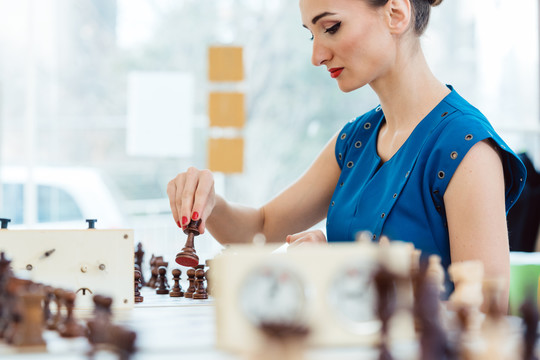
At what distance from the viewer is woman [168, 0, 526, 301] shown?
1285 mm

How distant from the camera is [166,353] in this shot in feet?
2.23

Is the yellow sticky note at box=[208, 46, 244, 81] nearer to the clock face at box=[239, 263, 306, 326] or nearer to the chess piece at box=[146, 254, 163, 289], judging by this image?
the chess piece at box=[146, 254, 163, 289]

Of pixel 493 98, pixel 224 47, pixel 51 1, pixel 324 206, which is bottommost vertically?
pixel 324 206

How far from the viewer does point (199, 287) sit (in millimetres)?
1292

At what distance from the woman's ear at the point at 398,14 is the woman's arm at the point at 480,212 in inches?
13.2

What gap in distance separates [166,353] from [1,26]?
3986 mm

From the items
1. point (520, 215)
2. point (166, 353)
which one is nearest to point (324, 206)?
point (166, 353)

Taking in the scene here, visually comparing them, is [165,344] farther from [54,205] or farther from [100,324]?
[54,205]

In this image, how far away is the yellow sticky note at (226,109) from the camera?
4.17m

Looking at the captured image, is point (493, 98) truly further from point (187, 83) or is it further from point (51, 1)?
point (51, 1)

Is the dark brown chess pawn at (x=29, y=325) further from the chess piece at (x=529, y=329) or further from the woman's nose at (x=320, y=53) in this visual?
the woman's nose at (x=320, y=53)

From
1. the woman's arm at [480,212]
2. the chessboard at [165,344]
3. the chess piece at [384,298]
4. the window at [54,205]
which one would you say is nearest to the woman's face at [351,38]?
the woman's arm at [480,212]

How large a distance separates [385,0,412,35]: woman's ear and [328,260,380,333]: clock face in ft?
3.09

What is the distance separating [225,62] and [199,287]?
10.0ft
